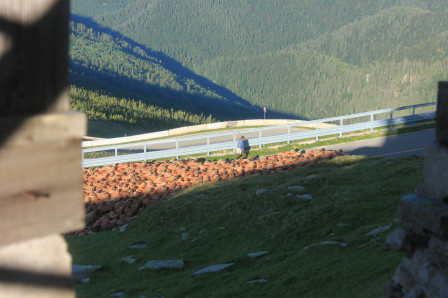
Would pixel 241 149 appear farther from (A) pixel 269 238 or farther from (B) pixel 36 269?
(B) pixel 36 269

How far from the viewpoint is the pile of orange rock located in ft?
57.6

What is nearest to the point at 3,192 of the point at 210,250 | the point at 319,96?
the point at 210,250

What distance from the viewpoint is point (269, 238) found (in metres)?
11.0

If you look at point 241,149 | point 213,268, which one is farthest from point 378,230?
point 241,149

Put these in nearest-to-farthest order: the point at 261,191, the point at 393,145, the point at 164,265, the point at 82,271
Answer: the point at 164,265 → the point at 82,271 → the point at 261,191 → the point at 393,145

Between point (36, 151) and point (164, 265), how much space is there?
9.26m

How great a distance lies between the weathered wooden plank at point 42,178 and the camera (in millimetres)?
1820

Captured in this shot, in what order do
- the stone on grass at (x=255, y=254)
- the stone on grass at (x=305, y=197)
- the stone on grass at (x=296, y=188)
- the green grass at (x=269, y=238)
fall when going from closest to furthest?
the green grass at (x=269, y=238), the stone on grass at (x=255, y=254), the stone on grass at (x=305, y=197), the stone on grass at (x=296, y=188)

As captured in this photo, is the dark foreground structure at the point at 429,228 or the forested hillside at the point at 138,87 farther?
the forested hillside at the point at 138,87

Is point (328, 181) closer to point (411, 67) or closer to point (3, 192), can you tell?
point (3, 192)

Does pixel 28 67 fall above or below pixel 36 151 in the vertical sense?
above

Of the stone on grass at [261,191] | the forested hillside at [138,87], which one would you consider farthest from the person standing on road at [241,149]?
the forested hillside at [138,87]

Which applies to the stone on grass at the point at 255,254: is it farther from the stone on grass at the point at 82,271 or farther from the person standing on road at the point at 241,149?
the person standing on road at the point at 241,149

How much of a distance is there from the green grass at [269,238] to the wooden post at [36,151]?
4868mm
